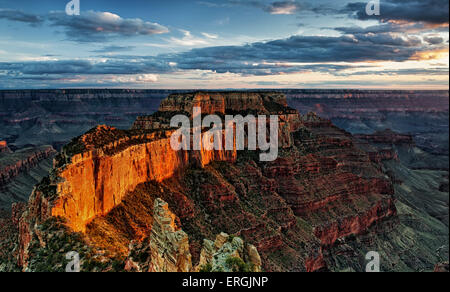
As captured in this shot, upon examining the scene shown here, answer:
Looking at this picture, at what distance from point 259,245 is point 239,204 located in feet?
33.3

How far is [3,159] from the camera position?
447 ft

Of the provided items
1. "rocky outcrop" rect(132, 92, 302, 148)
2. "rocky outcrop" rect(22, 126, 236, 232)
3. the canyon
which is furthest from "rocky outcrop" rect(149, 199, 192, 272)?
"rocky outcrop" rect(132, 92, 302, 148)

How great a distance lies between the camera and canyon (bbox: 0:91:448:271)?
119ft

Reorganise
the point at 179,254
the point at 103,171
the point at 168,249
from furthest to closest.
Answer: the point at 103,171 → the point at 168,249 → the point at 179,254

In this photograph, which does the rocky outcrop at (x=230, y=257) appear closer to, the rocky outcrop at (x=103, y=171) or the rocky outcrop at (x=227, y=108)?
the rocky outcrop at (x=103, y=171)

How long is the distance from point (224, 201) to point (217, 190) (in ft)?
7.99

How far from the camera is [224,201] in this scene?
227 feet

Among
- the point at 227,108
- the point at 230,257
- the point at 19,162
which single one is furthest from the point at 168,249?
the point at 19,162

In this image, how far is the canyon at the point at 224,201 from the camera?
3622 centimetres

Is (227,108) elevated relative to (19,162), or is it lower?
elevated

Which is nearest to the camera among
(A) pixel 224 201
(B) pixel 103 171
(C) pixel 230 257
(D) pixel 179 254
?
(C) pixel 230 257

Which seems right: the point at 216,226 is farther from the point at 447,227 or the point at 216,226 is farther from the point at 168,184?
the point at 447,227

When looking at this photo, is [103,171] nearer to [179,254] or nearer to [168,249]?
[168,249]
